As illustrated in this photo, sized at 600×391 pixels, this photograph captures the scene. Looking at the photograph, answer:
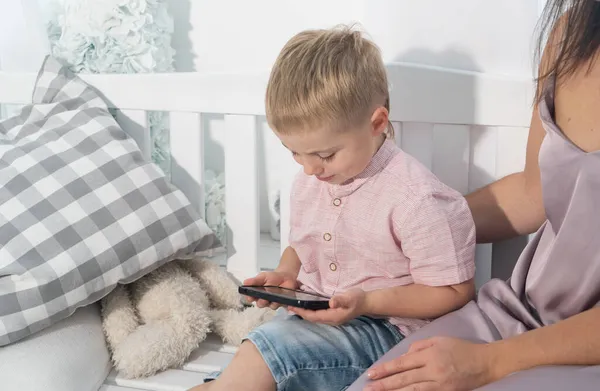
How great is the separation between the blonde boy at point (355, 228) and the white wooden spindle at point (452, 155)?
0.25 meters

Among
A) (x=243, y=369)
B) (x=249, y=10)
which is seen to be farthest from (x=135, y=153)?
(x=243, y=369)

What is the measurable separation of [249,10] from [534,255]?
0.93 metres

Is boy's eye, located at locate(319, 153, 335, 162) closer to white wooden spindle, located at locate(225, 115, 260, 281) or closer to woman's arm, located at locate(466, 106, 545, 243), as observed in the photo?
woman's arm, located at locate(466, 106, 545, 243)

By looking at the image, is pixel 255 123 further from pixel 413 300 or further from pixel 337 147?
pixel 413 300

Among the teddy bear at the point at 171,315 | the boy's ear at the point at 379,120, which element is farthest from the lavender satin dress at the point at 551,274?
the teddy bear at the point at 171,315

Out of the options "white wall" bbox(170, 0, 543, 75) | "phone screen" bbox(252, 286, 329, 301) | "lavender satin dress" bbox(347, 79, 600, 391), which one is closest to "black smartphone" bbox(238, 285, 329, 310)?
"phone screen" bbox(252, 286, 329, 301)

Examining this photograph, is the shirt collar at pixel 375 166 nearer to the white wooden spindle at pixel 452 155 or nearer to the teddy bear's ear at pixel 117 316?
the white wooden spindle at pixel 452 155

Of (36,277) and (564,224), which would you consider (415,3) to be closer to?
(564,224)

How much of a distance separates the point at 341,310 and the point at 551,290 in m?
0.28

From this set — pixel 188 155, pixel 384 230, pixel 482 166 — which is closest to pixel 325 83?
pixel 384 230

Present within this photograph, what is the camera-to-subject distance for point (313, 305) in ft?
3.43

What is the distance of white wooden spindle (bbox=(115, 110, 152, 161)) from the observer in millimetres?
1567

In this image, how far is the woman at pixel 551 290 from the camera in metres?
0.89

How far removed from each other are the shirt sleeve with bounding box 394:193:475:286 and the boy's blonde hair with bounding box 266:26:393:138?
16 centimetres
